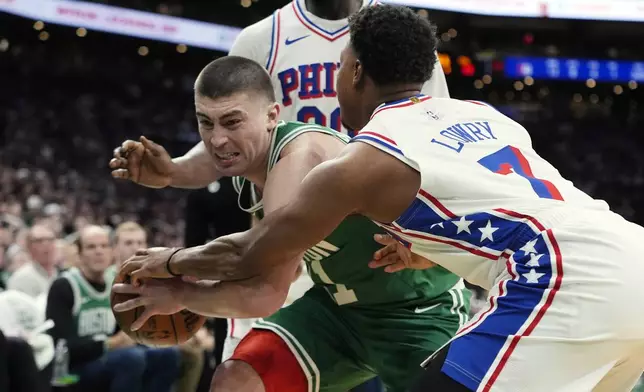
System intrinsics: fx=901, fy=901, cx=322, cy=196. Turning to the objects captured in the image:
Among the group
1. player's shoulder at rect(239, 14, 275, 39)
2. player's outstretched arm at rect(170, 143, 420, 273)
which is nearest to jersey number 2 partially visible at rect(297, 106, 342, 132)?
player's shoulder at rect(239, 14, 275, 39)

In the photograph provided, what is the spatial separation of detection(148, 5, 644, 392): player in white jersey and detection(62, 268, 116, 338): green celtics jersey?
3.92 meters

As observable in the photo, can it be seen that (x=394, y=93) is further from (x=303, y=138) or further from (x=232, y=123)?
(x=232, y=123)

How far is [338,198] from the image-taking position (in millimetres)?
2398

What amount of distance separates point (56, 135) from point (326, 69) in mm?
16098

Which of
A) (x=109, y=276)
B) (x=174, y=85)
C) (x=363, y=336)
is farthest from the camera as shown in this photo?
(x=174, y=85)

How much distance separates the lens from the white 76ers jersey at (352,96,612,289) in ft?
7.96

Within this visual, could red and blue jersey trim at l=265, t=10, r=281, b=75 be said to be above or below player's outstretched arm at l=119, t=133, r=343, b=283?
above

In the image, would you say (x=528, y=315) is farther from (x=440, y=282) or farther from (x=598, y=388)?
(x=440, y=282)

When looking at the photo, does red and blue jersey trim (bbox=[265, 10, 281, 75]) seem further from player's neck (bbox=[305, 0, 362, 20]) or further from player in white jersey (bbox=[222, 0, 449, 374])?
player's neck (bbox=[305, 0, 362, 20])

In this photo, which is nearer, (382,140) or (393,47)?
(382,140)

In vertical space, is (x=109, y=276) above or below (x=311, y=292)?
below

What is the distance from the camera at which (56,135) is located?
1920cm

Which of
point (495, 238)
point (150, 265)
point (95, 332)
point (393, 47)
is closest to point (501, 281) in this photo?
point (495, 238)

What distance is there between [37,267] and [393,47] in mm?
5216
